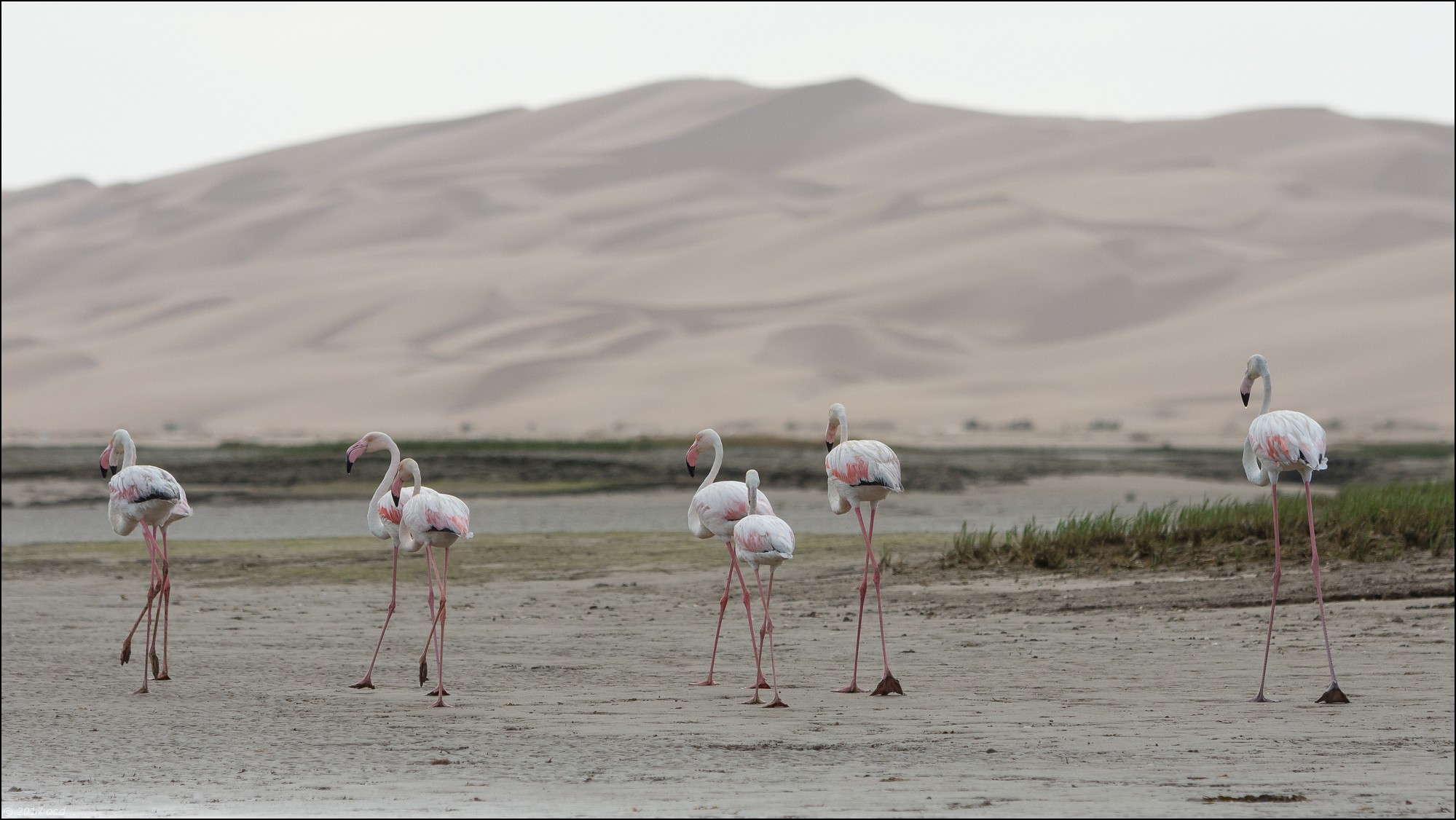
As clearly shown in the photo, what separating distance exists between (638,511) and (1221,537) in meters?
12.6

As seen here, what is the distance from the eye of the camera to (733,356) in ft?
227

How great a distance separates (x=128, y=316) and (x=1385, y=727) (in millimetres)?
86675

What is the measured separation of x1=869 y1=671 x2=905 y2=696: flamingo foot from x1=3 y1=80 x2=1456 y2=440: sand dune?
39803 millimetres

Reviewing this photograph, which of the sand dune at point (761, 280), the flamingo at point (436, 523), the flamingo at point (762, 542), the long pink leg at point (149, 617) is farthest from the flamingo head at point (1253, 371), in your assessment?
the sand dune at point (761, 280)

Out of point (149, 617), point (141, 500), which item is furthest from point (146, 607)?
point (141, 500)

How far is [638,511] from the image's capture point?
26.3 meters

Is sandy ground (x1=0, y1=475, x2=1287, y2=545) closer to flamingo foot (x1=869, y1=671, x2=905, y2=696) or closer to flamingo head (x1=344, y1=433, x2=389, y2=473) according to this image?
flamingo head (x1=344, y1=433, x2=389, y2=473)

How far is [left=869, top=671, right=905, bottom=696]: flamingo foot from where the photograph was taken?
9250mm

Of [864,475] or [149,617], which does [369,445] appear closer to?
[149,617]

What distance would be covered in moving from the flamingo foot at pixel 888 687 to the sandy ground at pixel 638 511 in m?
12.4

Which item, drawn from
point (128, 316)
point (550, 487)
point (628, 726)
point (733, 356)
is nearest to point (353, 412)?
point (733, 356)

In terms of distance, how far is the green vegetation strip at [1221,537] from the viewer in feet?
46.9

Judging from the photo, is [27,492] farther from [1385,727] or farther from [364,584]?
[1385,727]

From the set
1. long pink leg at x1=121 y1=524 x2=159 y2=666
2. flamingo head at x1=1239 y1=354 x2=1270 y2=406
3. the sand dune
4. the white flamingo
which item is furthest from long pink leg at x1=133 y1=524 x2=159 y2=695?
the sand dune
